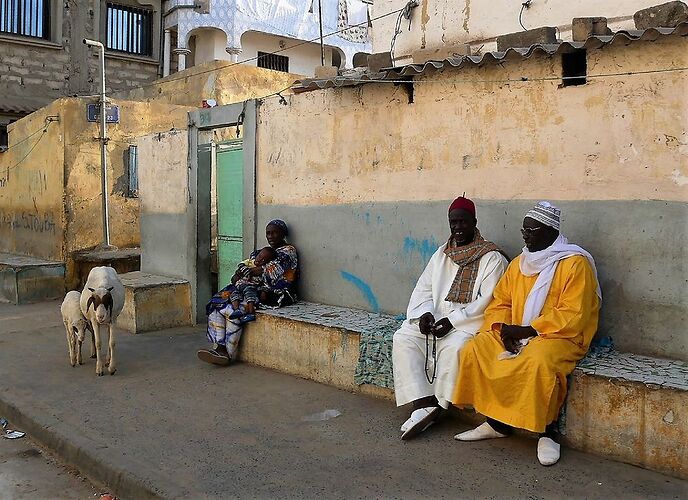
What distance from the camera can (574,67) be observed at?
4.64 meters

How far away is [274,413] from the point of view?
4957mm

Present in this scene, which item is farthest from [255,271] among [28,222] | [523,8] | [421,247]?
[28,222]

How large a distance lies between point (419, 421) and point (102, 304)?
3.12 meters

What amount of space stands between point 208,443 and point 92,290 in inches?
91.3

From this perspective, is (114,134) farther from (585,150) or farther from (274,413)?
(585,150)

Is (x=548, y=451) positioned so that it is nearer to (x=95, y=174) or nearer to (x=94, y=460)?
(x=94, y=460)

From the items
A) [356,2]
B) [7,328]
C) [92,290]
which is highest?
[356,2]

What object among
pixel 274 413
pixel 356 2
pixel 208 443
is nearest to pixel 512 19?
pixel 274 413

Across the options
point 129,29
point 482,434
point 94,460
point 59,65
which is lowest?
point 94,460

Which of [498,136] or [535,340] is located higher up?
[498,136]

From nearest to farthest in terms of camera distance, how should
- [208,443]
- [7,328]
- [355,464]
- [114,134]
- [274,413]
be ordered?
[355,464] → [208,443] → [274,413] → [7,328] → [114,134]

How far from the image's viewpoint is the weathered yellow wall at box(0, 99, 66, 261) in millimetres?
11492

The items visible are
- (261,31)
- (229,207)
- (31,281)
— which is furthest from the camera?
(261,31)

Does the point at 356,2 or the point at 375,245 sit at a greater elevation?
the point at 356,2
